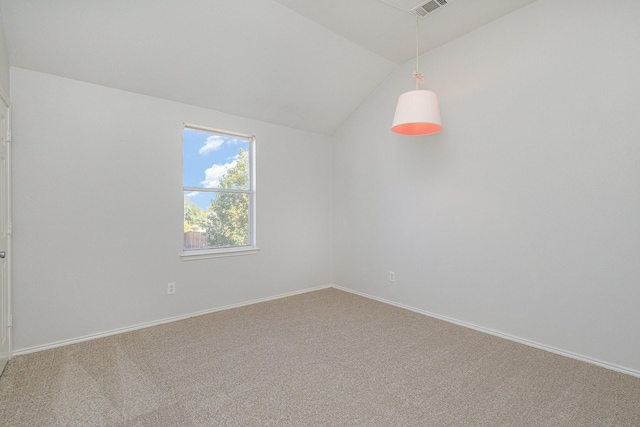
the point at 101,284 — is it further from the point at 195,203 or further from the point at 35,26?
the point at 35,26

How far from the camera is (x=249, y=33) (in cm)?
307

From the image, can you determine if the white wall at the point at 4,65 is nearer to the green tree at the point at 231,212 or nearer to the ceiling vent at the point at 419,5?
the green tree at the point at 231,212

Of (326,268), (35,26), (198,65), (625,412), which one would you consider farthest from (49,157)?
(625,412)

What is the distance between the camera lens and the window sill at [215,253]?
3.60m

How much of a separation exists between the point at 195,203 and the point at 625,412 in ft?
13.3

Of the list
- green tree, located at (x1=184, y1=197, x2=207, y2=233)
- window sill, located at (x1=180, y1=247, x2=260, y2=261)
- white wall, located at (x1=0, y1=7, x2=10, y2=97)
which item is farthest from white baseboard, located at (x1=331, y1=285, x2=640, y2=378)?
white wall, located at (x1=0, y1=7, x2=10, y2=97)

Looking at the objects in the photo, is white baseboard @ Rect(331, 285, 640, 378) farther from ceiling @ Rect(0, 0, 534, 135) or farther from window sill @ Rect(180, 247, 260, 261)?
ceiling @ Rect(0, 0, 534, 135)

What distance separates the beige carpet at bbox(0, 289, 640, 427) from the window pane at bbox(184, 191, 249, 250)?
109cm

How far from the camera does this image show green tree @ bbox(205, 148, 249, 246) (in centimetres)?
393

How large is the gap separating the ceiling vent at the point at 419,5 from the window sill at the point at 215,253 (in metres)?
3.11

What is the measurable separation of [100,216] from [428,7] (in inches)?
144

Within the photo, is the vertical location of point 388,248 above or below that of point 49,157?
below

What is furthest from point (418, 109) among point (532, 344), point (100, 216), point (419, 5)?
point (100, 216)

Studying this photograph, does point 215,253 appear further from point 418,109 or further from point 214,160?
point 418,109
